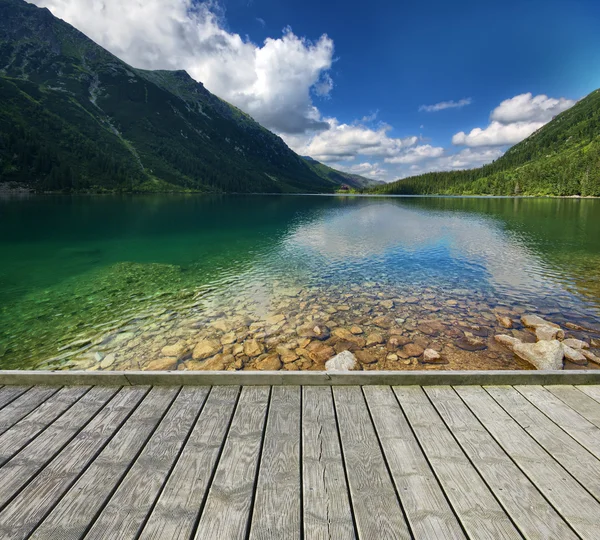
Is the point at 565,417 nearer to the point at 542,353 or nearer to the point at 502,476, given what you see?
the point at 502,476

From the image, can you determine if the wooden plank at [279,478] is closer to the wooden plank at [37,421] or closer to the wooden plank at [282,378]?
the wooden plank at [282,378]

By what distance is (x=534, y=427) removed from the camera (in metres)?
4.51

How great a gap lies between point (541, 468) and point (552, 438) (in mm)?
813

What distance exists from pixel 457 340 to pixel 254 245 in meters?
24.3

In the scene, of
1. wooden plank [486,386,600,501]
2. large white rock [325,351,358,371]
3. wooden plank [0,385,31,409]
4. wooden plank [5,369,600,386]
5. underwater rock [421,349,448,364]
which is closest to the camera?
wooden plank [486,386,600,501]

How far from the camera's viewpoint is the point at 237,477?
360 cm

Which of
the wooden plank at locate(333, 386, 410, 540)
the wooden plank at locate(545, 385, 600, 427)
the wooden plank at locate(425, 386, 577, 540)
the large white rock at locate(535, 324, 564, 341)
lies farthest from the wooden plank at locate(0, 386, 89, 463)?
the large white rock at locate(535, 324, 564, 341)

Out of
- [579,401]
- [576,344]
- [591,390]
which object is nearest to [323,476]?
[579,401]

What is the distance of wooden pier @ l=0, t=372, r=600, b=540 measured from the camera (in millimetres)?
3049

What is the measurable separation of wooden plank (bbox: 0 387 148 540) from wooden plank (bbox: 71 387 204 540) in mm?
191

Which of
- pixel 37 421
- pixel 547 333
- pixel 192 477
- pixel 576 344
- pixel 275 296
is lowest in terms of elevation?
pixel 576 344

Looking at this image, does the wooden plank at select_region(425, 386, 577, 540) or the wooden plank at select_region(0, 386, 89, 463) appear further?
the wooden plank at select_region(0, 386, 89, 463)

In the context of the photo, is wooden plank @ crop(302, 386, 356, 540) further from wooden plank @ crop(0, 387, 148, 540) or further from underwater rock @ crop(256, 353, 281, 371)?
underwater rock @ crop(256, 353, 281, 371)

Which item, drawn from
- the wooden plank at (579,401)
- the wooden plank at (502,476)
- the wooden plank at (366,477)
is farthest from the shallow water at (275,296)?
the wooden plank at (366,477)
